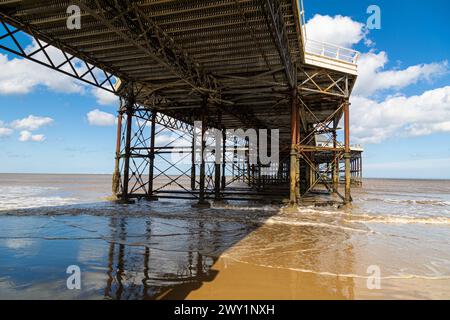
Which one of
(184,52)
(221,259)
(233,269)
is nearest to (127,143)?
(184,52)

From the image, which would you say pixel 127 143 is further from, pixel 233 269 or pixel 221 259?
pixel 233 269

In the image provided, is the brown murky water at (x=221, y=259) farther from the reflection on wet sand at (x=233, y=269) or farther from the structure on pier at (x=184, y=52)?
the structure on pier at (x=184, y=52)

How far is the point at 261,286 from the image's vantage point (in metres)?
4.59

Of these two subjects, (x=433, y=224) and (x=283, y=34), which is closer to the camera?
(x=283, y=34)

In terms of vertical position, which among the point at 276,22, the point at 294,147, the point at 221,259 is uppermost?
the point at 276,22

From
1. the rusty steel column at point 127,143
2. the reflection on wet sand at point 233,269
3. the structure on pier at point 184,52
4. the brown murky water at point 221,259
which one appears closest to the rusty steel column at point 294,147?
the structure on pier at point 184,52

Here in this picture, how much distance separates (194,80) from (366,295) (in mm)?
12075

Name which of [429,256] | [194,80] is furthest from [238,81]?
[429,256]

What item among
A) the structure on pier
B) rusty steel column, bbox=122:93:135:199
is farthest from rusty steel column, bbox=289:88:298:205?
rusty steel column, bbox=122:93:135:199

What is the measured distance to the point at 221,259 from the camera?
6059mm

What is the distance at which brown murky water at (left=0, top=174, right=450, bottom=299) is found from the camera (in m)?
4.41

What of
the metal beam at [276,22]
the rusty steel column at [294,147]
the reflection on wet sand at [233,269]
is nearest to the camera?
the reflection on wet sand at [233,269]

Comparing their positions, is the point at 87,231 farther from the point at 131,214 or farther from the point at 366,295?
the point at 366,295

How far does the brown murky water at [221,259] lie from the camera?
4.41m
